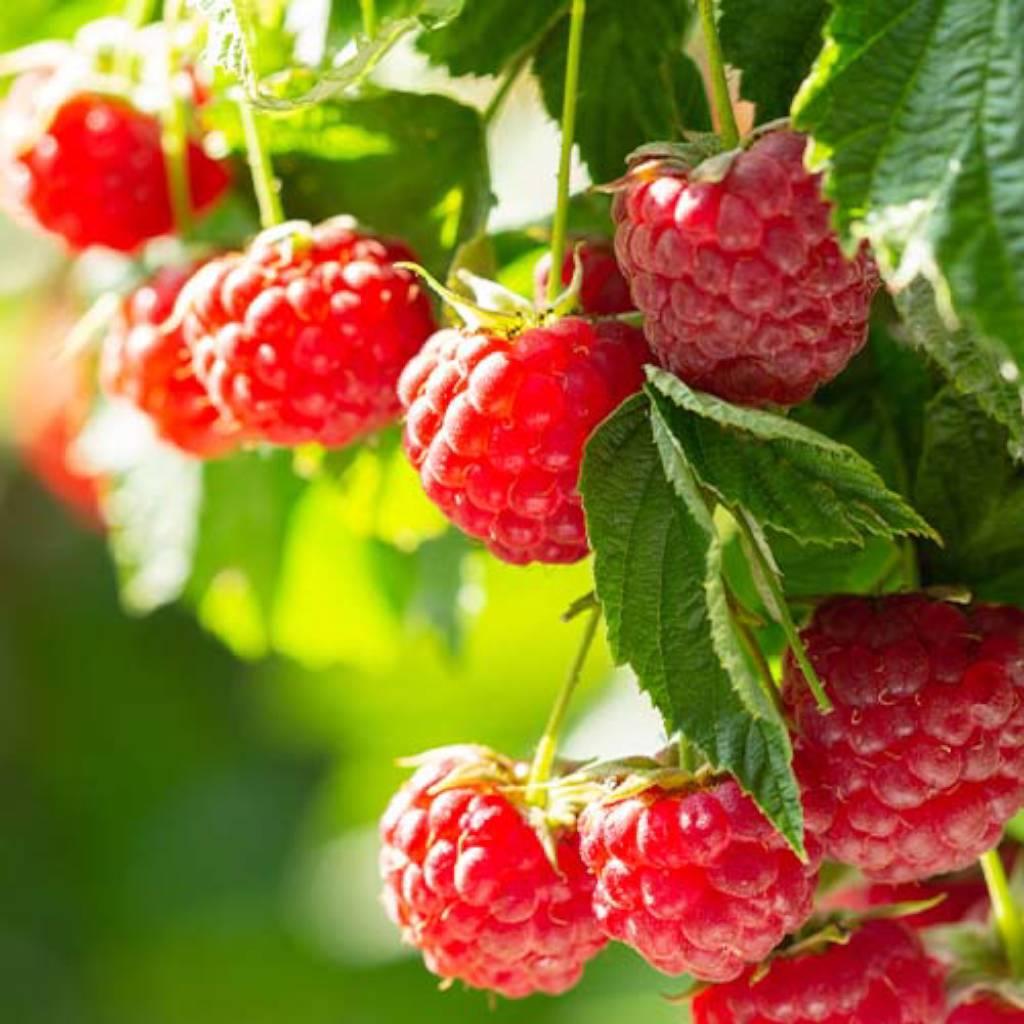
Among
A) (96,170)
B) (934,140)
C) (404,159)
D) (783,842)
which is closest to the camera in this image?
(934,140)

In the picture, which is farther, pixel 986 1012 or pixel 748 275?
pixel 986 1012

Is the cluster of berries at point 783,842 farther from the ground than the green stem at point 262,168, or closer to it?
closer to it

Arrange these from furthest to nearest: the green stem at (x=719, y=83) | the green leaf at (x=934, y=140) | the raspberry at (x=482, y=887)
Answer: the raspberry at (x=482, y=887), the green stem at (x=719, y=83), the green leaf at (x=934, y=140)

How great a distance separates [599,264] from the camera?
39.3 inches

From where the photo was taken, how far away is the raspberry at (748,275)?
820mm

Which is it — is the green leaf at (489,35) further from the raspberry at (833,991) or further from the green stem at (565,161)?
the raspberry at (833,991)

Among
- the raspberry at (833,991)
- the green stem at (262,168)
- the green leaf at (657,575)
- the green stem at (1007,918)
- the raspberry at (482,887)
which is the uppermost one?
the green stem at (262,168)

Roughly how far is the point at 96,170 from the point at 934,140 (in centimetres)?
61

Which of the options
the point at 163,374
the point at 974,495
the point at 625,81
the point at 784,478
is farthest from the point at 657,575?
the point at 163,374

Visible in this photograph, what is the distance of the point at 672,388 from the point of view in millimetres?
828

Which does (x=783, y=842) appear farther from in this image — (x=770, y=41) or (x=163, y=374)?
(x=163, y=374)

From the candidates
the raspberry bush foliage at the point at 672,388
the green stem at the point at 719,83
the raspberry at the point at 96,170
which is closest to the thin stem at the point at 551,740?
the raspberry bush foliage at the point at 672,388

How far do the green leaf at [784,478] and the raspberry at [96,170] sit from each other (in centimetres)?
50

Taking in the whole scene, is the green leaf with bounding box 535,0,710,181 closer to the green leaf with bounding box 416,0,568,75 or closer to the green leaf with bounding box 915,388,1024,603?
the green leaf with bounding box 416,0,568,75
